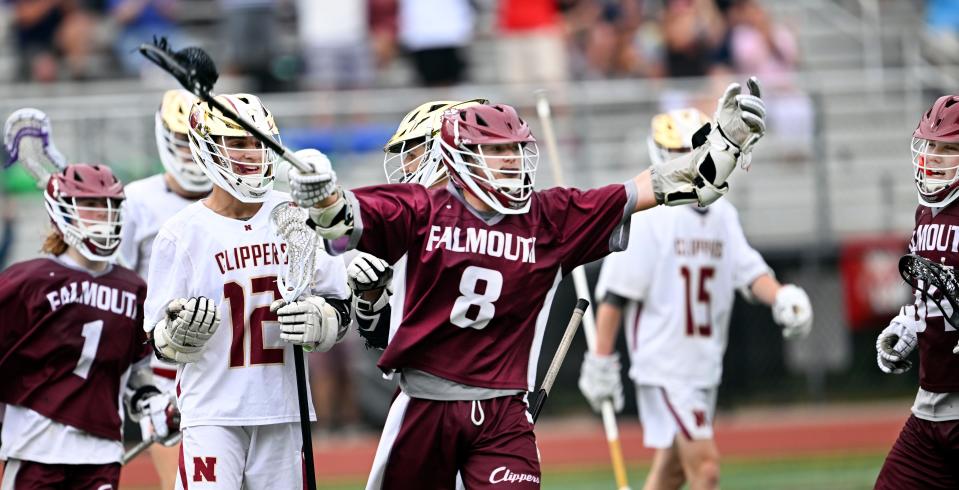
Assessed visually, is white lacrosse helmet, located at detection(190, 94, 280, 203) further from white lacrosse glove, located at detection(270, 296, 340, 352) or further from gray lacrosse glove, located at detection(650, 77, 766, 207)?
gray lacrosse glove, located at detection(650, 77, 766, 207)

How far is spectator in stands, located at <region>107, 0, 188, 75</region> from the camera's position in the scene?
623 inches

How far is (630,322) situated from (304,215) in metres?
3.23

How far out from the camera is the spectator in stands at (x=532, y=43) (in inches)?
609

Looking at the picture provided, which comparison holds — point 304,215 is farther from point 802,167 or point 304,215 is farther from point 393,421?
point 802,167

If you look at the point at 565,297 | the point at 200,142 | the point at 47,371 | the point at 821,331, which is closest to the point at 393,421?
the point at 200,142

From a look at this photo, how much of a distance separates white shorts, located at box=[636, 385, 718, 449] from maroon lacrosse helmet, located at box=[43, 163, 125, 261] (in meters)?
3.14

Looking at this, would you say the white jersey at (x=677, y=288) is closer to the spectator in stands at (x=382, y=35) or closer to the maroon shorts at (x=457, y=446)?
the maroon shorts at (x=457, y=446)

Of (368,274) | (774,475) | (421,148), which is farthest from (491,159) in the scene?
(774,475)

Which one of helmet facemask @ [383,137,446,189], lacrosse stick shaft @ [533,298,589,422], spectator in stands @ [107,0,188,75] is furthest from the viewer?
spectator in stands @ [107,0,188,75]

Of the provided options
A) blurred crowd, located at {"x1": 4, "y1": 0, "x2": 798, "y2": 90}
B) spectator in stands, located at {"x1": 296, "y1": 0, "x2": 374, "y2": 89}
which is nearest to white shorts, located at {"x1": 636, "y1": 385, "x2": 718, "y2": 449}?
blurred crowd, located at {"x1": 4, "y1": 0, "x2": 798, "y2": 90}

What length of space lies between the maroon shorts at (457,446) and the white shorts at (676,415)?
246 centimetres

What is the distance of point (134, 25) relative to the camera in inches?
623

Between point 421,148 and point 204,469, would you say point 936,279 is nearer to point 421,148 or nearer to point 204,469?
point 421,148

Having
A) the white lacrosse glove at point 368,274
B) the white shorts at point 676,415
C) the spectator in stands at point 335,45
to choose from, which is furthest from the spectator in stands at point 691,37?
the white lacrosse glove at point 368,274
